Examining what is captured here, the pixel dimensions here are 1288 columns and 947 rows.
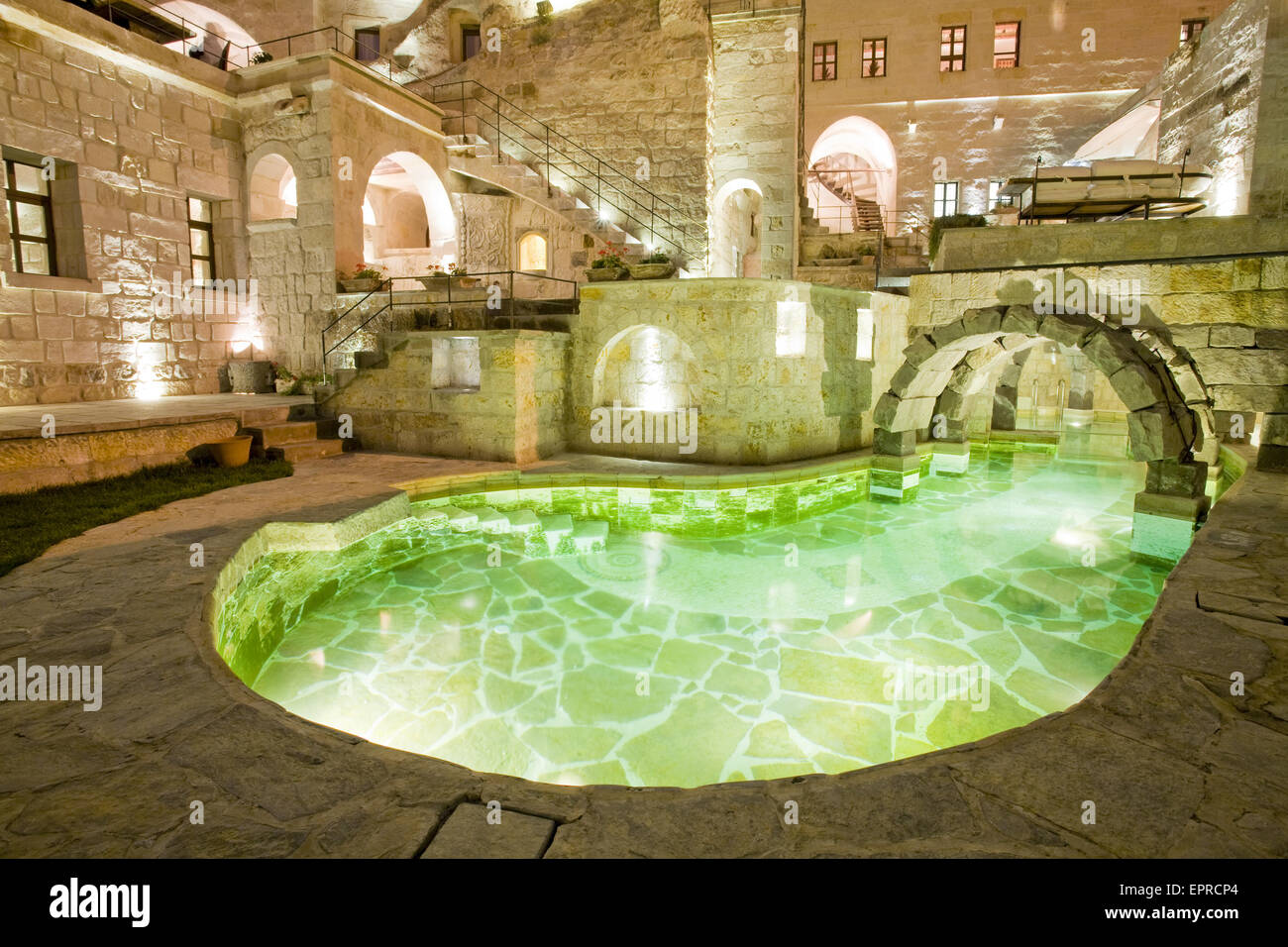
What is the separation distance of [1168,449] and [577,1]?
15597 mm

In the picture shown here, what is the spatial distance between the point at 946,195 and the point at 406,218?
1684 centimetres

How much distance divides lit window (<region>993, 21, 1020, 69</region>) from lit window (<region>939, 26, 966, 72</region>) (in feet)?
2.86

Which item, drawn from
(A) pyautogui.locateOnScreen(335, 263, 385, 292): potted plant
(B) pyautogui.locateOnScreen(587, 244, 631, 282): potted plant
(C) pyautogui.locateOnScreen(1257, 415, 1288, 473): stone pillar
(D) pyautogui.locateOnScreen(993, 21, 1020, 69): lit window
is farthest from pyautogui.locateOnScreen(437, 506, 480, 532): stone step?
(D) pyautogui.locateOnScreen(993, 21, 1020, 69): lit window

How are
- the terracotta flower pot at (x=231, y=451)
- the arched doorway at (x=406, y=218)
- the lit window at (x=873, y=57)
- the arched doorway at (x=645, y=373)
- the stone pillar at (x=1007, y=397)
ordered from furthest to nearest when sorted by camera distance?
the lit window at (x=873, y=57), the arched doorway at (x=406, y=218), the stone pillar at (x=1007, y=397), the arched doorway at (x=645, y=373), the terracotta flower pot at (x=231, y=451)

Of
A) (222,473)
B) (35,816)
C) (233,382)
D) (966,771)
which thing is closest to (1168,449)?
(966,771)

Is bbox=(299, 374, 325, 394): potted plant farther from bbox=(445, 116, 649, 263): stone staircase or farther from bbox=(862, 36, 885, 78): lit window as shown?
bbox=(862, 36, 885, 78): lit window

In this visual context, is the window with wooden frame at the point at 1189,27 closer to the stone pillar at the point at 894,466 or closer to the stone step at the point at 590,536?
the stone pillar at the point at 894,466

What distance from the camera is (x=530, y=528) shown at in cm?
823

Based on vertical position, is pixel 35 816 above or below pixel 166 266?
below

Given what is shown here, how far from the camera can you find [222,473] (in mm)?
7969

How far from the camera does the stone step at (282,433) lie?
9227 mm

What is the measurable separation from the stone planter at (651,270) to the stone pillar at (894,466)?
169 inches

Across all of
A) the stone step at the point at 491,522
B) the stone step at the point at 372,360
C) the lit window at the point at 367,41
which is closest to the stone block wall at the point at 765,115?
the stone step at the point at 372,360
